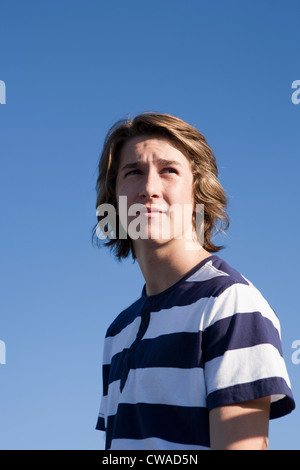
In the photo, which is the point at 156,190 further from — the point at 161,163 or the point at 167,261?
the point at 167,261

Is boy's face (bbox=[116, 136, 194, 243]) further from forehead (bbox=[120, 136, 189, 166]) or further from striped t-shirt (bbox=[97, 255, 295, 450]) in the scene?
striped t-shirt (bbox=[97, 255, 295, 450])

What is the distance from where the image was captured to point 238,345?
2.56 m

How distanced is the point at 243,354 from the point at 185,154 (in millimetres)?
1670

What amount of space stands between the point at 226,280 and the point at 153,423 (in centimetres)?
83

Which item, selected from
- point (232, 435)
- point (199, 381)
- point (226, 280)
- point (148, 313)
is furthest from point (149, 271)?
point (232, 435)

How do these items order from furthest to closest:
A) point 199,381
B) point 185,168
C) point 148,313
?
point 185,168
point 148,313
point 199,381

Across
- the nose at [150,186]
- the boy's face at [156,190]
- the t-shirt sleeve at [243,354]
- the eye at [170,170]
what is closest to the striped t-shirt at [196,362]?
the t-shirt sleeve at [243,354]

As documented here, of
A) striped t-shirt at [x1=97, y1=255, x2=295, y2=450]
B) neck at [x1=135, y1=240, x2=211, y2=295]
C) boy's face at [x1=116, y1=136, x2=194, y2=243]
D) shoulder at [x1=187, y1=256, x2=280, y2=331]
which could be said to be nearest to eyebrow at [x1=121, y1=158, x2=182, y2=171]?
boy's face at [x1=116, y1=136, x2=194, y2=243]

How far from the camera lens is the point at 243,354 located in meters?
2.53

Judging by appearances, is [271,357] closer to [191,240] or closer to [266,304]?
[266,304]

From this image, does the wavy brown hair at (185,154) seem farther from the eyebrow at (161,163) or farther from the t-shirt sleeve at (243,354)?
the t-shirt sleeve at (243,354)

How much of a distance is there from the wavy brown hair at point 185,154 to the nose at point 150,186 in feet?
1.33

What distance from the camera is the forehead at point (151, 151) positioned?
142 inches

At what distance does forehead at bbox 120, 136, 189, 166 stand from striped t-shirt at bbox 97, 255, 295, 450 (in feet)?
2.62
